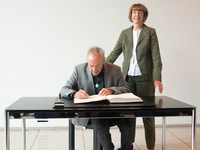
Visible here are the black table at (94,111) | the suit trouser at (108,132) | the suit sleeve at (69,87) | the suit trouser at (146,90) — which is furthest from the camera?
the suit trouser at (146,90)

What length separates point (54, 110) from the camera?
1.76 meters

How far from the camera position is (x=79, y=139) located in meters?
3.48

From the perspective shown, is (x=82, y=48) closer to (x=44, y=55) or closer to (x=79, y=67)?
(x=44, y=55)

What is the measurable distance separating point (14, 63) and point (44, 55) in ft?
1.41

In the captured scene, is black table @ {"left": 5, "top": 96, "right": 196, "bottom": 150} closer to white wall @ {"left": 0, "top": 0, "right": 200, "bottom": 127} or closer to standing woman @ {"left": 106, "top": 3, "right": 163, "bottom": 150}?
standing woman @ {"left": 106, "top": 3, "right": 163, "bottom": 150}

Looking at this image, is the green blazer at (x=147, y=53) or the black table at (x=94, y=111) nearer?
the black table at (x=94, y=111)

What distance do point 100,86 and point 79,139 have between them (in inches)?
50.2

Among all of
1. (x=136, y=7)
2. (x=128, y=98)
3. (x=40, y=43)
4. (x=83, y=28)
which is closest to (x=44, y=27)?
(x=40, y=43)

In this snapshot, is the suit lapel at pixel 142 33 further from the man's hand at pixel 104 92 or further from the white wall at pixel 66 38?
the white wall at pixel 66 38

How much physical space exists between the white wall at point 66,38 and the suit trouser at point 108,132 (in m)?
1.78

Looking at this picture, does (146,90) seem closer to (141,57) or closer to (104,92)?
(141,57)

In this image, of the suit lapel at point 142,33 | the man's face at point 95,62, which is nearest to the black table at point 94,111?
the man's face at point 95,62

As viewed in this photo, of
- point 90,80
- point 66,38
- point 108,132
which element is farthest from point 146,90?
point 66,38

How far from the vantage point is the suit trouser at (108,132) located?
2141 mm
